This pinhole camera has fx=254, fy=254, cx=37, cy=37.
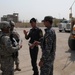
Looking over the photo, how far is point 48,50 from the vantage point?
5.03 meters

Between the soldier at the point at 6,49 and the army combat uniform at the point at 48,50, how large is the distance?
1.81 ft

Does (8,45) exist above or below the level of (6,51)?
above

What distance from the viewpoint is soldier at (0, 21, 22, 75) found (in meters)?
4.77

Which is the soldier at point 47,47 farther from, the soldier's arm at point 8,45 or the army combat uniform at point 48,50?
the soldier's arm at point 8,45

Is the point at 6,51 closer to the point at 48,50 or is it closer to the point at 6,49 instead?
the point at 6,49

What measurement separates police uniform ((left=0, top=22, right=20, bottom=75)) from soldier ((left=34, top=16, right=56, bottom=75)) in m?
0.55

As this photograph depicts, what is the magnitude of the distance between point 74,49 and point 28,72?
5746 millimetres

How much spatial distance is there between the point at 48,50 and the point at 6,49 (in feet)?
2.72

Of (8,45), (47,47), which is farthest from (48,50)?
(8,45)

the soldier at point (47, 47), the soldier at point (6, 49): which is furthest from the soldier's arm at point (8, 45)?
the soldier at point (47, 47)

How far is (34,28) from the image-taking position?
6.73 meters

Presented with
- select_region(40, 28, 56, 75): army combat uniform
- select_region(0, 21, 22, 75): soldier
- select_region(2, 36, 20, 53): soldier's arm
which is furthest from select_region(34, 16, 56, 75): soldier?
select_region(2, 36, 20, 53): soldier's arm

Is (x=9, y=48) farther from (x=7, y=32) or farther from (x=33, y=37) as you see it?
(x=33, y=37)

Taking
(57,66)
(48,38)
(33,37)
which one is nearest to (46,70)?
(48,38)
